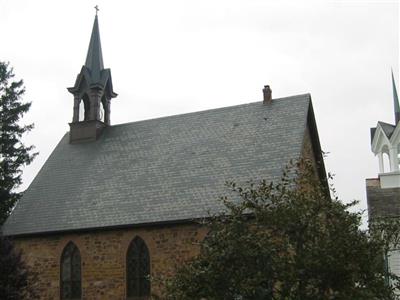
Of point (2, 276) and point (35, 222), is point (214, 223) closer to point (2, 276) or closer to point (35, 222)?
point (2, 276)

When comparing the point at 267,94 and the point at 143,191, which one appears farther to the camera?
the point at 267,94

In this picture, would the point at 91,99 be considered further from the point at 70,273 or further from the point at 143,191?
the point at 70,273

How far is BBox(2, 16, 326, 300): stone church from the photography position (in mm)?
21172

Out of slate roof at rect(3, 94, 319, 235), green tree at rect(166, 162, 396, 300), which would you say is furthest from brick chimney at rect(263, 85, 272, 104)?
green tree at rect(166, 162, 396, 300)

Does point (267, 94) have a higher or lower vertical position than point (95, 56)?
lower

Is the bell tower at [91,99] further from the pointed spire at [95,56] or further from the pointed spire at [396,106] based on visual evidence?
the pointed spire at [396,106]

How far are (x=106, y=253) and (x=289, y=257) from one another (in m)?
12.2

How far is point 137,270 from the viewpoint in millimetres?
21359

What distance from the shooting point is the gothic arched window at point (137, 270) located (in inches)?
831

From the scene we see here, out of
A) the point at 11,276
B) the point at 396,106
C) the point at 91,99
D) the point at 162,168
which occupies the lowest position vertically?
the point at 11,276

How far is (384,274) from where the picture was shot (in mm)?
10781

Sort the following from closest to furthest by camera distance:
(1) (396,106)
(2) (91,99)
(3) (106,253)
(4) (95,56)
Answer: (3) (106,253), (1) (396,106), (2) (91,99), (4) (95,56)

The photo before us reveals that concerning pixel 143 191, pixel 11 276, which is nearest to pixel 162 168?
pixel 143 191

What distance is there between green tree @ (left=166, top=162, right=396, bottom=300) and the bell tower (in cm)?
1705
